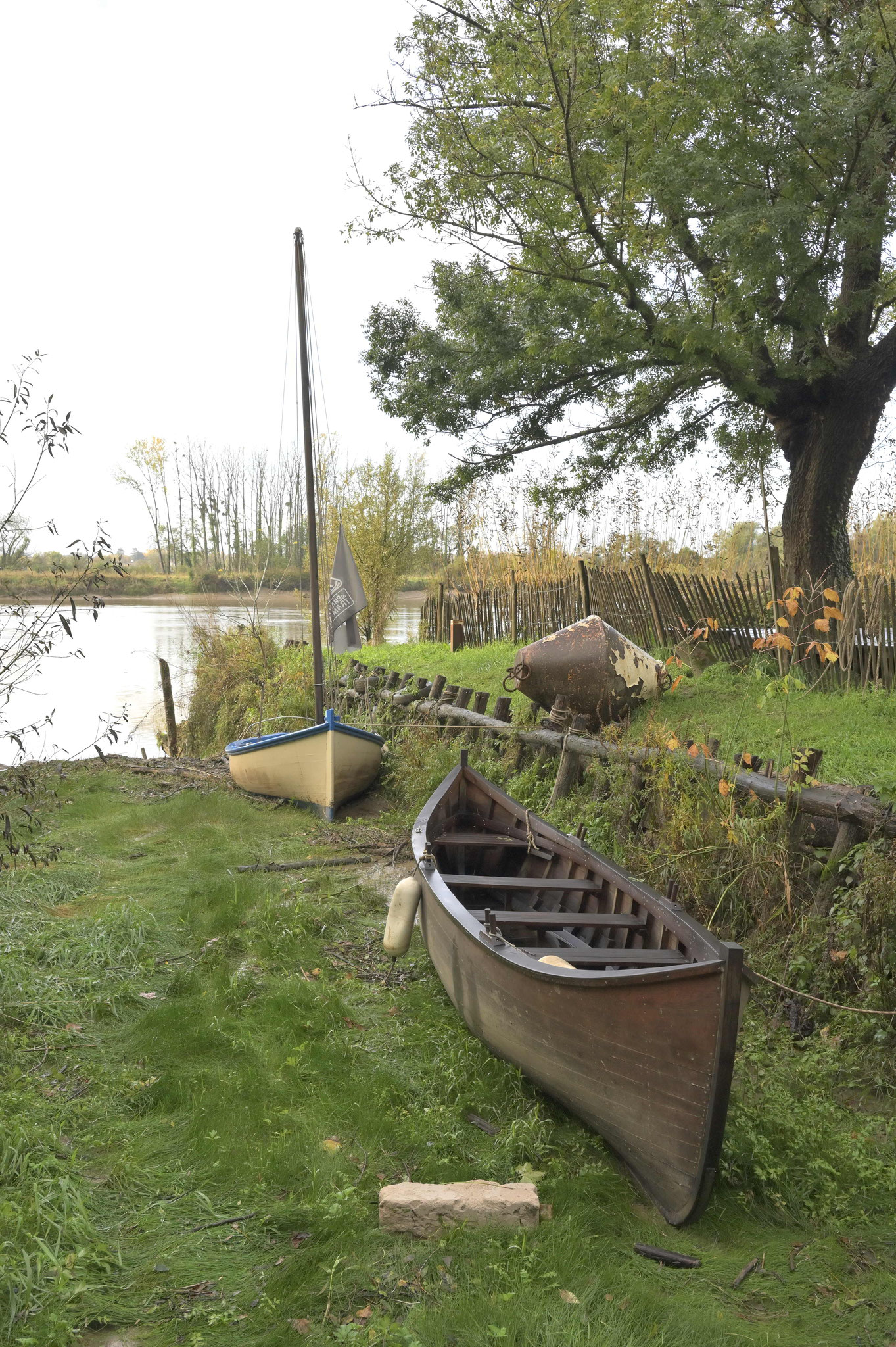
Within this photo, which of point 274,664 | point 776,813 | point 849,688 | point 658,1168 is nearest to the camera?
point 658,1168

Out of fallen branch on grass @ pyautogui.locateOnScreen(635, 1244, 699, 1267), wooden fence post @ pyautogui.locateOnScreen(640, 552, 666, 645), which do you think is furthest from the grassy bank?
wooden fence post @ pyautogui.locateOnScreen(640, 552, 666, 645)

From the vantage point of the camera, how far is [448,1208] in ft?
9.95

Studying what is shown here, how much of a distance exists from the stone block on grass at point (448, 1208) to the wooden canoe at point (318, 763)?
629 centimetres

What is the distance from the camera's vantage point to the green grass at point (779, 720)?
582cm

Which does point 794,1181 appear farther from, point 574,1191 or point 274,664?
point 274,664

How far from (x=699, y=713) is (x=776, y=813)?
3.23 metres

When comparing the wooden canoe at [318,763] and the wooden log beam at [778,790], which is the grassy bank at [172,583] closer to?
the wooden canoe at [318,763]

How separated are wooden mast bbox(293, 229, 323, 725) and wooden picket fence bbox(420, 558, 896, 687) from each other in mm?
3378

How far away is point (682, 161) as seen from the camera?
26.7ft

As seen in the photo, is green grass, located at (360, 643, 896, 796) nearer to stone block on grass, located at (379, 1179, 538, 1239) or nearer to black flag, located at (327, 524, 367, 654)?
black flag, located at (327, 524, 367, 654)

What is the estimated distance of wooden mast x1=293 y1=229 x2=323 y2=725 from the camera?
34.2 ft

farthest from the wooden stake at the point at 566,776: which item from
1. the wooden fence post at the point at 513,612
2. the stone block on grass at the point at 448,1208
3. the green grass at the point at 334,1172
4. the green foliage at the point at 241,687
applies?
the wooden fence post at the point at 513,612

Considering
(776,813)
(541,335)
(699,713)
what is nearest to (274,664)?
(541,335)

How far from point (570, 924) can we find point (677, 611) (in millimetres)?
6692
